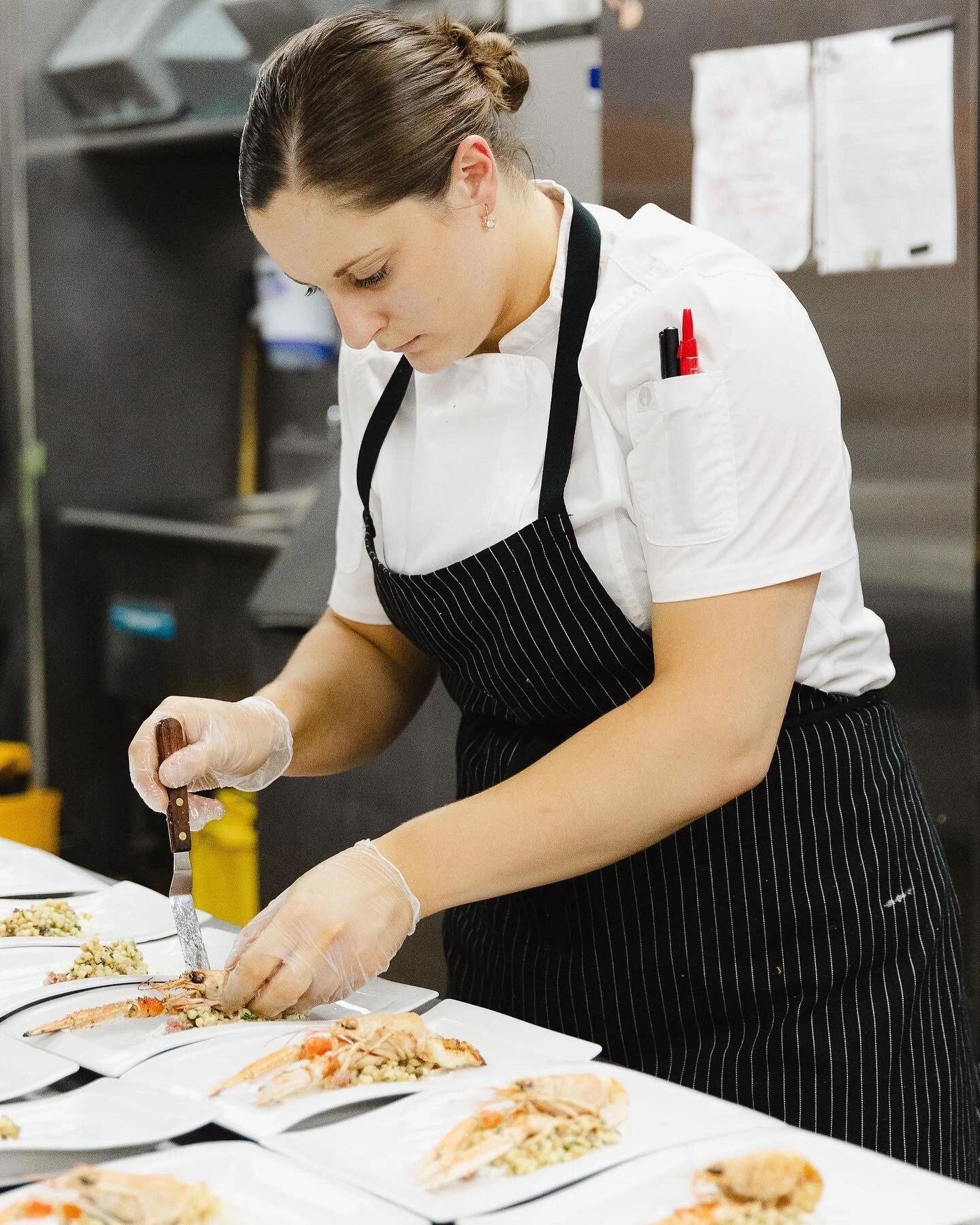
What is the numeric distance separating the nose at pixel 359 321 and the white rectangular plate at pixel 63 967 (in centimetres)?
63

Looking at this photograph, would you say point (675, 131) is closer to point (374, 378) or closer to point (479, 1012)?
point (374, 378)

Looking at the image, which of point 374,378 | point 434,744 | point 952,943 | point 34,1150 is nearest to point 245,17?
point 434,744

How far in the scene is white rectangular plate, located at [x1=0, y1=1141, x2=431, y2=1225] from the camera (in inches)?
38.7

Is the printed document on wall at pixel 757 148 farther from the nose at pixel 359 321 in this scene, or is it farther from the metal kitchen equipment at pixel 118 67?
the metal kitchen equipment at pixel 118 67

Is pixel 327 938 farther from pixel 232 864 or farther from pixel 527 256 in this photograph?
pixel 232 864

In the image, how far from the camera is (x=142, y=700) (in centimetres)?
420

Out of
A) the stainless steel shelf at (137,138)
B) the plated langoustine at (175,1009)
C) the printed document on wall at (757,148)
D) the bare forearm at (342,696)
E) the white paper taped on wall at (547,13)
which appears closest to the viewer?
the plated langoustine at (175,1009)

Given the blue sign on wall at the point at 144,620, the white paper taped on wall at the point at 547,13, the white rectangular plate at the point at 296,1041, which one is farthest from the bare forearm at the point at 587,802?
the blue sign on wall at the point at 144,620

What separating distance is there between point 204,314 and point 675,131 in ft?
7.47

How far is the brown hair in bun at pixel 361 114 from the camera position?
135cm

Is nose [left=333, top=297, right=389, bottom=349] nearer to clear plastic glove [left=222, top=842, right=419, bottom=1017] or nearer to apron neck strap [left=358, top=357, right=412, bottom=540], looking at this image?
apron neck strap [left=358, top=357, right=412, bottom=540]

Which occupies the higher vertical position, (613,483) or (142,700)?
(613,483)

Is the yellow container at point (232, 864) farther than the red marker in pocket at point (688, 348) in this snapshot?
Yes

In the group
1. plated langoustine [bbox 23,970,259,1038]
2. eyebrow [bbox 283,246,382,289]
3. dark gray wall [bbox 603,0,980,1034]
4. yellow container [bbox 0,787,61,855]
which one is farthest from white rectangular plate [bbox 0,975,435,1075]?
yellow container [bbox 0,787,61,855]
